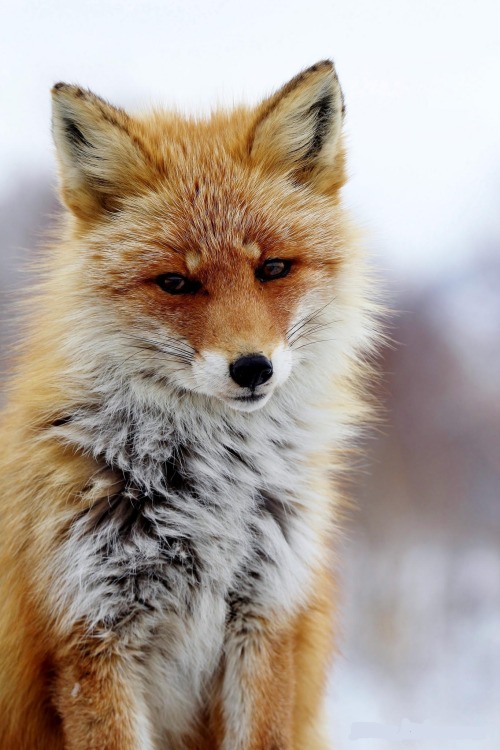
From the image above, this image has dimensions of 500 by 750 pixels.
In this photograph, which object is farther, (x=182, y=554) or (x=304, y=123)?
(x=304, y=123)

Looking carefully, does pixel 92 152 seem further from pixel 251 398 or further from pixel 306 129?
pixel 251 398

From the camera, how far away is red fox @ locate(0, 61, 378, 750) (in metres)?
1.96

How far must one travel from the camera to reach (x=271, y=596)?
2.11 metres

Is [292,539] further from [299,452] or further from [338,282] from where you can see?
[338,282]

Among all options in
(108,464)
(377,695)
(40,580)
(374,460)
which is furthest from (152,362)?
(374,460)

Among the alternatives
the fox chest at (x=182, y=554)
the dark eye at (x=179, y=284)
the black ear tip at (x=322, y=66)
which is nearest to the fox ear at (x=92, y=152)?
the dark eye at (x=179, y=284)

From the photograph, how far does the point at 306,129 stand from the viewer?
2.26 metres

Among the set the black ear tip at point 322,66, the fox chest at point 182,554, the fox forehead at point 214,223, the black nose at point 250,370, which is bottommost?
the fox chest at point 182,554

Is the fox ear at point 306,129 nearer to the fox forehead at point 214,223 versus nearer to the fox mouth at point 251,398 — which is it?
the fox forehead at point 214,223

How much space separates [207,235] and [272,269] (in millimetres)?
201

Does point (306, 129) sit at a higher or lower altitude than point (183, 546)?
higher

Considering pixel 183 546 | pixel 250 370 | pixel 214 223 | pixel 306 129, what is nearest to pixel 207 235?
pixel 214 223

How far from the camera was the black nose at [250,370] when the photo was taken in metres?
1.83

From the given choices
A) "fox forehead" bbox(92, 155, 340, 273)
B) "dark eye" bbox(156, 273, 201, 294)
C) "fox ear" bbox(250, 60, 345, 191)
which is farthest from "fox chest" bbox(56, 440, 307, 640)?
"fox ear" bbox(250, 60, 345, 191)
